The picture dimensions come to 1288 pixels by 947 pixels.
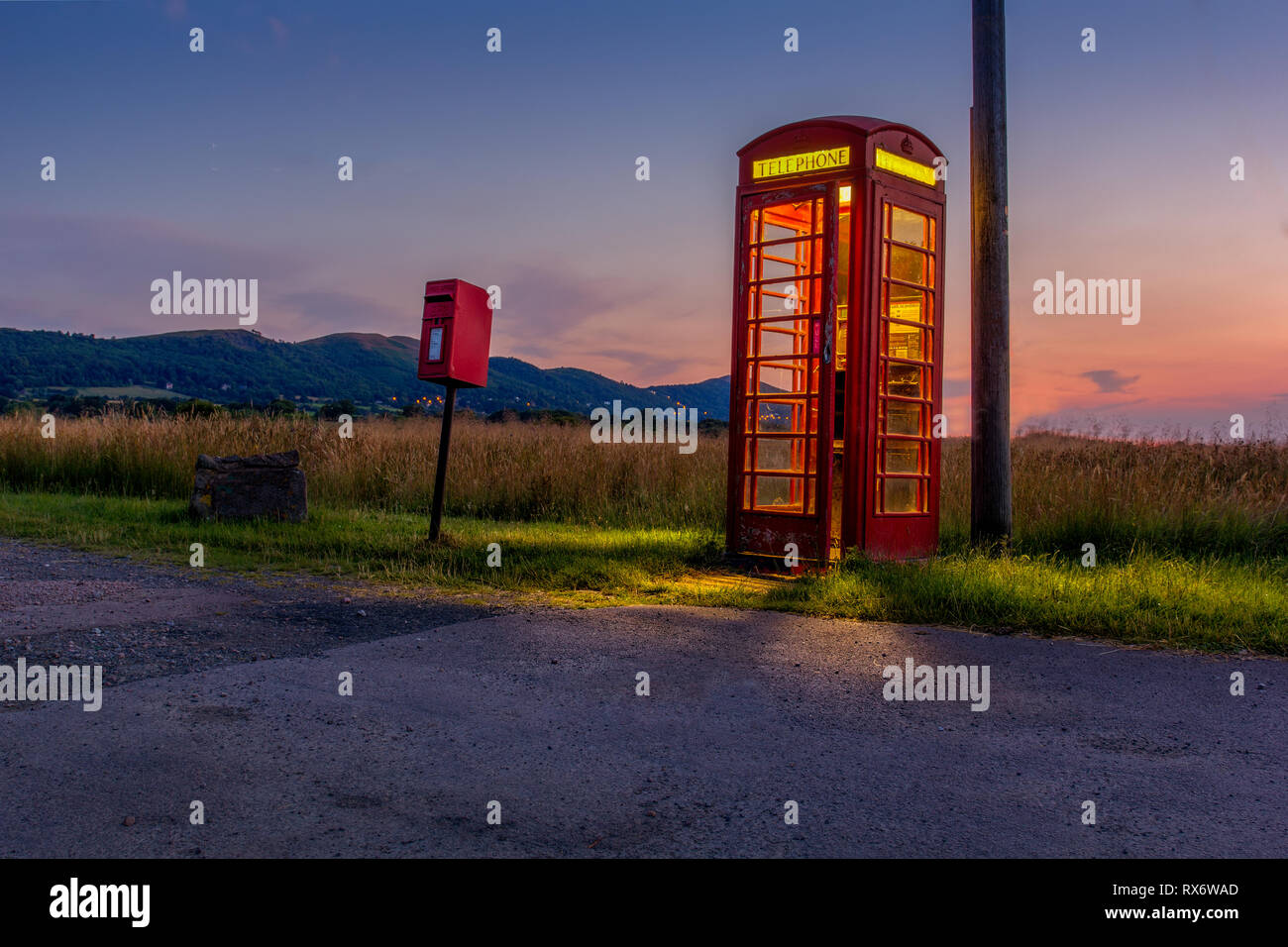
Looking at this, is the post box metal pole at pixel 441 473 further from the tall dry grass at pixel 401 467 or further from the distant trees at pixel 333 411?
the distant trees at pixel 333 411

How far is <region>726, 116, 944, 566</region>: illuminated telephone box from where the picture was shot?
8336 mm

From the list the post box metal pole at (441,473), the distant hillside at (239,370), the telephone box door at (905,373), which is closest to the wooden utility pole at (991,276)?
the telephone box door at (905,373)

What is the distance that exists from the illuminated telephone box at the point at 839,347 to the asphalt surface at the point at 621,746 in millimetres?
2507

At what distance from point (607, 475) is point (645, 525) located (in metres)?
2.10

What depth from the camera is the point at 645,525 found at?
12.5 meters

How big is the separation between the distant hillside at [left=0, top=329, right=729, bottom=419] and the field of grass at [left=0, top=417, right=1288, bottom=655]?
6323 cm

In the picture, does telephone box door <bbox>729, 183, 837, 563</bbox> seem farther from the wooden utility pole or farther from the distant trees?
the distant trees

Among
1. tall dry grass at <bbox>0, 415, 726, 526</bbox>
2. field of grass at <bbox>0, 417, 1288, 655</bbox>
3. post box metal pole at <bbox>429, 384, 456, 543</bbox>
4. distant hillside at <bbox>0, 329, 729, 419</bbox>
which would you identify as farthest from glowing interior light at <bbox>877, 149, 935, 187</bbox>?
distant hillside at <bbox>0, 329, 729, 419</bbox>

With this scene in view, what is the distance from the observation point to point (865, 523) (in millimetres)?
8461

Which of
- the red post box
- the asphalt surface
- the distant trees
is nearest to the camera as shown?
the asphalt surface

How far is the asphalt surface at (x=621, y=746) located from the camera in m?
3.03

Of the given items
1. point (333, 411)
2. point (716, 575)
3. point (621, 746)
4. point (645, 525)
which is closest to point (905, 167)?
point (716, 575)
